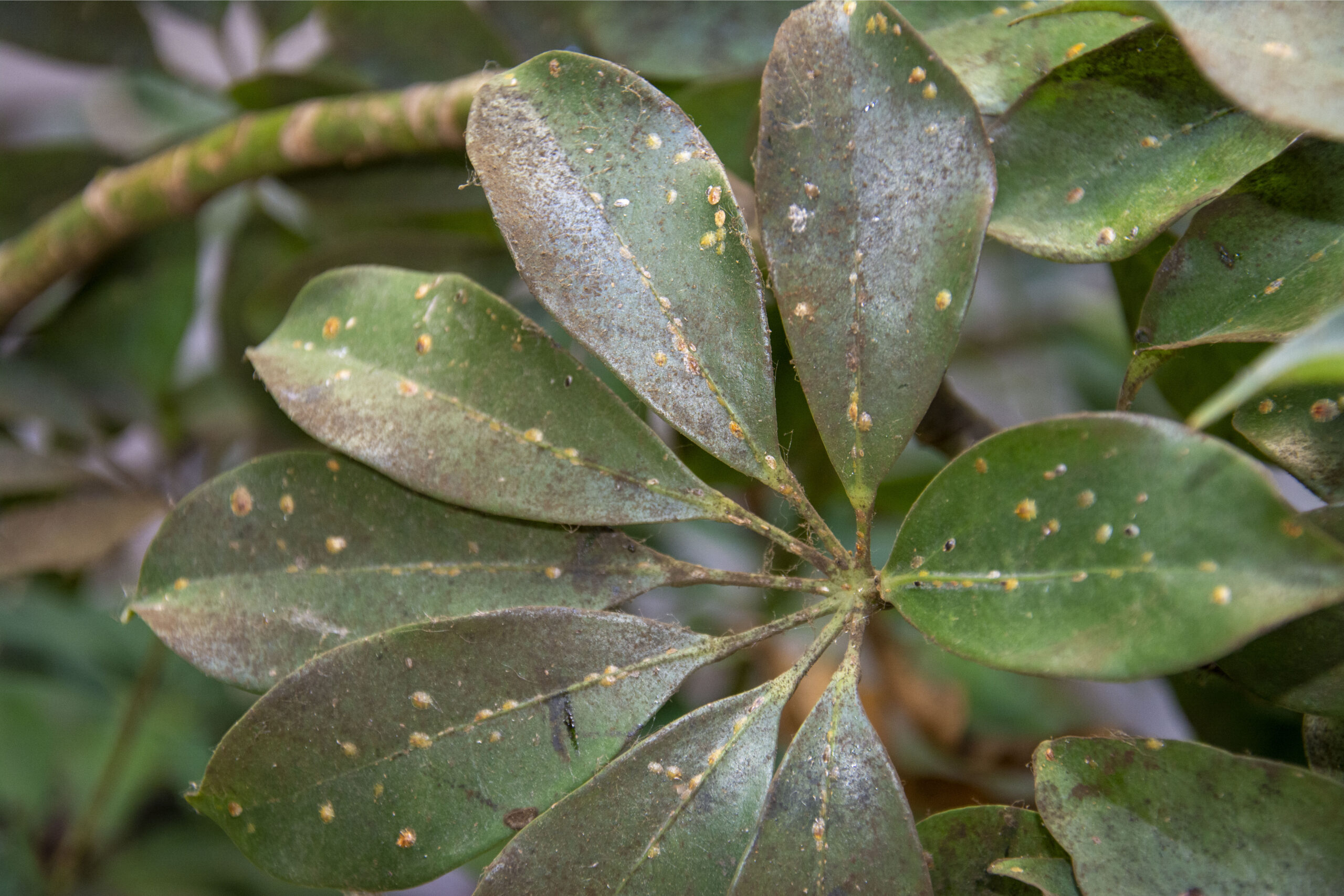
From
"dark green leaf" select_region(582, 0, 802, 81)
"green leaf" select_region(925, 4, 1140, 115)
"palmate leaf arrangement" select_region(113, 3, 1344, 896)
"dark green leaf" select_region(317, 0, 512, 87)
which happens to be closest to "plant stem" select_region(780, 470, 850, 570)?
"palmate leaf arrangement" select_region(113, 3, 1344, 896)

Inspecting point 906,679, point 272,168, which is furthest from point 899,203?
point 906,679

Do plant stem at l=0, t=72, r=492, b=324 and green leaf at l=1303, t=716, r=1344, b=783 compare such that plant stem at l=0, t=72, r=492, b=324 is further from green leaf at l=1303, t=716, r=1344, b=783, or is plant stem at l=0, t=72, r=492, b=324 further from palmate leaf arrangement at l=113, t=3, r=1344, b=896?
green leaf at l=1303, t=716, r=1344, b=783

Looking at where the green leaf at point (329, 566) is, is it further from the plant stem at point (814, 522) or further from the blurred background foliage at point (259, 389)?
the blurred background foliage at point (259, 389)

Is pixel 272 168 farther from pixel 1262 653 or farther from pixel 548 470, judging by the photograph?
pixel 1262 653

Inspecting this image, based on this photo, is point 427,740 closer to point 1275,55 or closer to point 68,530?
point 1275,55

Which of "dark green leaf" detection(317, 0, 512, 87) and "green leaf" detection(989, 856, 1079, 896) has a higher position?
"dark green leaf" detection(317, 0, 512, 87)

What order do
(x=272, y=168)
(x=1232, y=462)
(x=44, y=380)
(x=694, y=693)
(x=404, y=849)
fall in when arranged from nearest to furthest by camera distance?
1. (x=1232, y=462)
2. (x=404, y=849)
3. (x=272, y=168)
4. (x=44, y=380)
5. (x=694, y=693)

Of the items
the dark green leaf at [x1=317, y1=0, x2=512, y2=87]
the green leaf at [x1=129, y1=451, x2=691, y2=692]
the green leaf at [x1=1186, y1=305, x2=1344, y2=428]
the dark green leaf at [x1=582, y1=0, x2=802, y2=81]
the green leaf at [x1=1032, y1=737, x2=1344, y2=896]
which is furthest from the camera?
the dark green leaf at [x1=317, y1=0, x2=512, y2=87]
